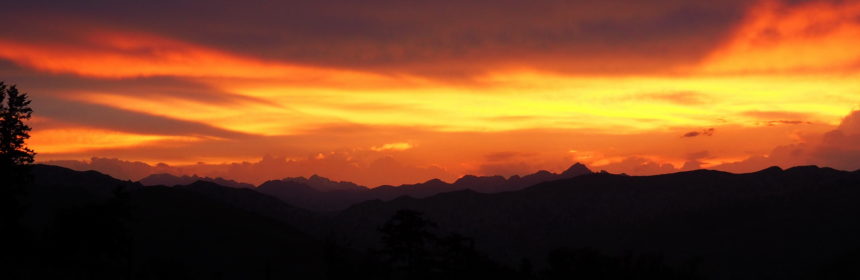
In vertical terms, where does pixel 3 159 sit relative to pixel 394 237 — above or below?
above

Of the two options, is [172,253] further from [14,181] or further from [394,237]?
[394,237]

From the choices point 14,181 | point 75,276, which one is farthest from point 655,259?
point 14,181

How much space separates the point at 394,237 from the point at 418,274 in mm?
3551

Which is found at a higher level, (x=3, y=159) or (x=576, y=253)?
(x=3, y=159)

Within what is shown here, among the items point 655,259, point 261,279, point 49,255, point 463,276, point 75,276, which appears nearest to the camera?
point 463,276

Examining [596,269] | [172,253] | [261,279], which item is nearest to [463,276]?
[596,269]

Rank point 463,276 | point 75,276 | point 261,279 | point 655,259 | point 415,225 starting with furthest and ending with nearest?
point 261,279
point 655,259
point 75,276
point 463,276
point 415,225

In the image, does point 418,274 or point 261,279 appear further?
point 261,279

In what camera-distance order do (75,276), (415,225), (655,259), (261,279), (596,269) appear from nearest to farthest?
1. (415,225)
2. (75,276)
3. (596,269)
4. (655,259)
5. (261,279)

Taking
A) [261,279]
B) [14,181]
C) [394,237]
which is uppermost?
[14,181]

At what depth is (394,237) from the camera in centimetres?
5691

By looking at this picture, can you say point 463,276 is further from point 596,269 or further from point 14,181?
point 14,181

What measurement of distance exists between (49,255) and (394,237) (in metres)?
46.1

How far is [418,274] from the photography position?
58.1 meters
